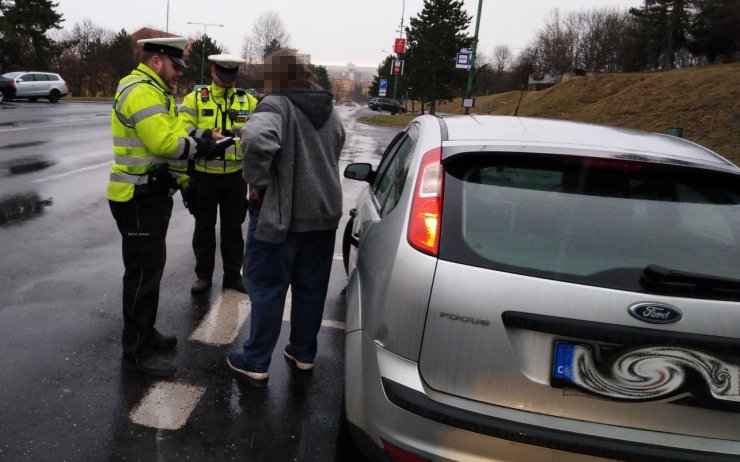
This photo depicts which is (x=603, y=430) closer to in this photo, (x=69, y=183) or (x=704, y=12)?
(x=69, y=183)

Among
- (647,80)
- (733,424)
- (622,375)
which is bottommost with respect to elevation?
(733,424)

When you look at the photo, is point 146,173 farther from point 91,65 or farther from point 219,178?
point 91,65

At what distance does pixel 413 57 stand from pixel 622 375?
159ft

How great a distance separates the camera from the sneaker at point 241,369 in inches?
122

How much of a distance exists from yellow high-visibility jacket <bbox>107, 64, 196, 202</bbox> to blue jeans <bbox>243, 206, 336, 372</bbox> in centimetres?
56

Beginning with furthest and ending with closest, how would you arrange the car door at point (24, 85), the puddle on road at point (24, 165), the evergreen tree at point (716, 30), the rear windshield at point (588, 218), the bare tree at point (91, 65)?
the bare tree at point (91, 65) → the evergreen tree at point (716, 30) → the car door at point (24, 85) → the puddle on road at point (24, 165) → the rear windshield at point (588, 218)

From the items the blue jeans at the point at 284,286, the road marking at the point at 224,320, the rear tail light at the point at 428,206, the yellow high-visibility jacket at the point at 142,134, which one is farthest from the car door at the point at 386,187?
the road marking at the point at 224,320

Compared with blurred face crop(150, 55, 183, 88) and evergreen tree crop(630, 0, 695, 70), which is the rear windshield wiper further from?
evergreen tree crop(630, 0, 695, 70)

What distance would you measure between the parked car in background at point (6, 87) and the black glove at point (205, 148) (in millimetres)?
30696

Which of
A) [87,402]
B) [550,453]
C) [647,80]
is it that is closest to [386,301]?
[550,453]

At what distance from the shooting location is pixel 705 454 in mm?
1708

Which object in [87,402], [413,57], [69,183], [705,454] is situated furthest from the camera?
[413,57]

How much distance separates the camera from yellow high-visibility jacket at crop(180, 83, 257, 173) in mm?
4371

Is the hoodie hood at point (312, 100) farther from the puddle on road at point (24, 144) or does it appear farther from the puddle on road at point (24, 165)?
the puddle on road at point (24, 144)
